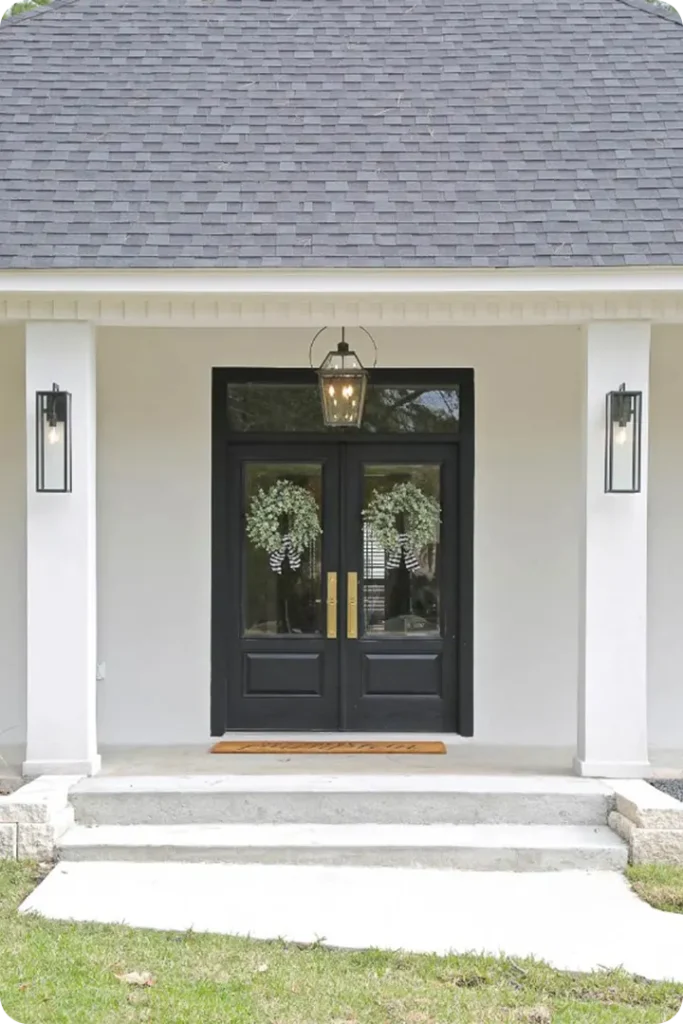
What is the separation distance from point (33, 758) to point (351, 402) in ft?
10.6

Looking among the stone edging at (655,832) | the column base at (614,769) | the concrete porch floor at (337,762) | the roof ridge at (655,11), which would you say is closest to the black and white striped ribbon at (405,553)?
the concrete porch floor at (337,762)

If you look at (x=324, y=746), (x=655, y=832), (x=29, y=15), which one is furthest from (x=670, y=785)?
(x=29, y=15)

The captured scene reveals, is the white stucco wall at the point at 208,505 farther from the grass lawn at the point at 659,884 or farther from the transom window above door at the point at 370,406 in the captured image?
the grass lawn at the point at 659,884

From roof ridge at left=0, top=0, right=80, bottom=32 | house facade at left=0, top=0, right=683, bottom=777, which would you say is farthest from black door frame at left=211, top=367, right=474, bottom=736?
roof ridge at left=0, top=0, right=80, bottom=32

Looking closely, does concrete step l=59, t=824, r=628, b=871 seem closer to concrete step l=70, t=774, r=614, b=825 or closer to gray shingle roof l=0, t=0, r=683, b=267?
concrete step l=70, t=774, r=614, b=825

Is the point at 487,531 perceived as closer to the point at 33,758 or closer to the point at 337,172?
the point at 337,172

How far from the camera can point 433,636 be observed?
8.27 m

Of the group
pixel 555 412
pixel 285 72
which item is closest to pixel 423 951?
pixel 555 412

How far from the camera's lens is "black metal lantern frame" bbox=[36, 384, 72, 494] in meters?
6.69

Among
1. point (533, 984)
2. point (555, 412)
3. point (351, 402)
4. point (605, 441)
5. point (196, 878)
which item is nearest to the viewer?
point (533, 984)

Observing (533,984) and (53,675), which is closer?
(533,984)

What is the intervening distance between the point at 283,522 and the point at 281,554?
0.25m

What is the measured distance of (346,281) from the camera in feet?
21.3

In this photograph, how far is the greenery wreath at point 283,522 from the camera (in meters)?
8.20
